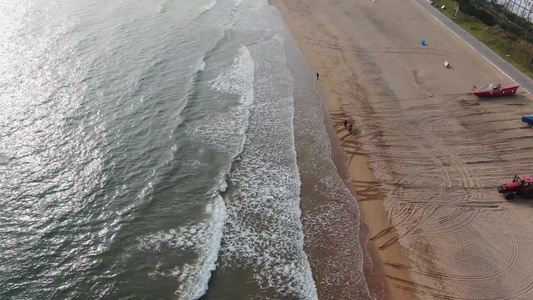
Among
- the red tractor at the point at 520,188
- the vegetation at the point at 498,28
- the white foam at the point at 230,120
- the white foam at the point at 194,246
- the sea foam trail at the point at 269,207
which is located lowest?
the white foam at the point at 194,246

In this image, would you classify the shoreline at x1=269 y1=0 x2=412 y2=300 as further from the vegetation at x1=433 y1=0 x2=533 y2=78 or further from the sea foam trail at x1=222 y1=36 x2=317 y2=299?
the vegetation at x1=433 y1=0 x2=533 y2=78

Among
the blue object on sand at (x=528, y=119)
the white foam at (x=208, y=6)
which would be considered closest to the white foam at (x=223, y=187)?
the blue object on sand at (x=528, y=119)

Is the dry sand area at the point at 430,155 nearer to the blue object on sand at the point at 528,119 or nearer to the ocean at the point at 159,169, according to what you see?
the blue object on sand at the point at 528,119

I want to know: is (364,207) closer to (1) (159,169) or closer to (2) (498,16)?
(1) (159,169)

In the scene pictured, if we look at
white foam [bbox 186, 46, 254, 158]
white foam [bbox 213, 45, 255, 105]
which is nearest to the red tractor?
white foam [bbox 186, 46, 254, 158]

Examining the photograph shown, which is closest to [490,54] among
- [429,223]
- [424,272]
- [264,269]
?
[429,223]

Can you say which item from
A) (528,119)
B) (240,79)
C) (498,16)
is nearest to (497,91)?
(528,119)
